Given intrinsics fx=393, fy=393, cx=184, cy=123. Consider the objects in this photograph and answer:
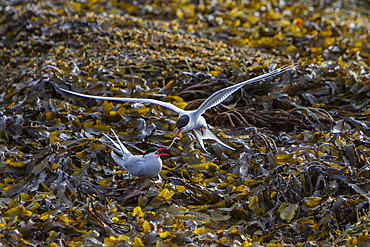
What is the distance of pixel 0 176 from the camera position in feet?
8.68

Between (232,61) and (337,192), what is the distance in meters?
1.87

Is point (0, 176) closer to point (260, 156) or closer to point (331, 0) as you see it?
point (260, 156)

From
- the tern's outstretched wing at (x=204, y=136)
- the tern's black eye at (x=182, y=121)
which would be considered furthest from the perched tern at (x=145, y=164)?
the tern's outstretched wing at (x=204, y=136)

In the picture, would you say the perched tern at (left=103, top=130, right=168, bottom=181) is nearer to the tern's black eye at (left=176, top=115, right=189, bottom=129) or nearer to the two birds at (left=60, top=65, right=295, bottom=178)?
the two birds at (left=60, top=65, right=295, bottom=178)

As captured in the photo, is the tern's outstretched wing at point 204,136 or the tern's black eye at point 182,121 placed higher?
the tern's black eye at point 182,121

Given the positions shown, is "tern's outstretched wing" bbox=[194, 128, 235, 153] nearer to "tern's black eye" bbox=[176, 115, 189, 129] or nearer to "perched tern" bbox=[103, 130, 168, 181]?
"tern's black eye" bbox=[176, 115, 189, 129]

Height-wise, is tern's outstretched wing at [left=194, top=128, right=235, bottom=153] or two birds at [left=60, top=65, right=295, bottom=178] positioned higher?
two birds at [left=60, top=65, right=295, bottom=178]

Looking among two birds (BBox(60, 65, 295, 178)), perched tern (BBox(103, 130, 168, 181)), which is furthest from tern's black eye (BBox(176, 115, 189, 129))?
perched tern (BBox(103, 130, 168, 181))

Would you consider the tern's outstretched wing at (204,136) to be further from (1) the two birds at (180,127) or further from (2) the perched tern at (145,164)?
(2) the perched tern at (145,164)

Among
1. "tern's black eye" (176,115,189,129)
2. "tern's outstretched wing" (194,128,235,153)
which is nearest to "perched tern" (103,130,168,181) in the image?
"tern's black eye" (176,115,189,129)

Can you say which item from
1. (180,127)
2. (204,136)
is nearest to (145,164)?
(180,127)

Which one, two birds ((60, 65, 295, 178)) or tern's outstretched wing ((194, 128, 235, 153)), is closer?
two birds ((60, 65, 295, 178))

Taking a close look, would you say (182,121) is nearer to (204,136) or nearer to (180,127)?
(180,127)

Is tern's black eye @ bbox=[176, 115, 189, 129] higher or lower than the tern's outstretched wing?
higher
